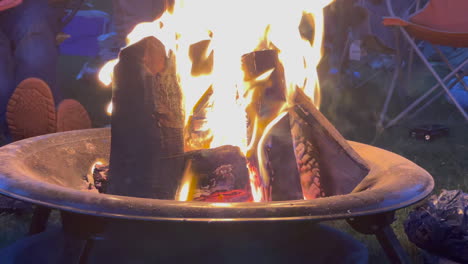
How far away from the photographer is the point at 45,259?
149cm

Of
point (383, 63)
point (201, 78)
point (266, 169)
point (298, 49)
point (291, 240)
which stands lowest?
point (383, 63)

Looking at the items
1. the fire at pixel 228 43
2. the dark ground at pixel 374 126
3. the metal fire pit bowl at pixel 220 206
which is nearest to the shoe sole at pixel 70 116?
the dark ground at pixel 374 126

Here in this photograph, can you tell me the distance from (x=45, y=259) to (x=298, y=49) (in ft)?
4.11

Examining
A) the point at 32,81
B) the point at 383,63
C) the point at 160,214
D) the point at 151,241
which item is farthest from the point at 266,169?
the point at 383,63

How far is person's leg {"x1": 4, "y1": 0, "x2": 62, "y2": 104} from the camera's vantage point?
12.2 ft

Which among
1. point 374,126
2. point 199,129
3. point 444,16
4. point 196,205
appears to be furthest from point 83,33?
point 196,205

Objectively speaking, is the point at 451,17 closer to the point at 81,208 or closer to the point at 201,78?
the point at 201,78

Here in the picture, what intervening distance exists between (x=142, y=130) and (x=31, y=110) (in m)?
1.20

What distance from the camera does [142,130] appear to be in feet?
4.47

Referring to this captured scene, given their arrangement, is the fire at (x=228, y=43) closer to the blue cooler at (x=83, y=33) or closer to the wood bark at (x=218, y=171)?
the wood bark at (x=218, y=171)

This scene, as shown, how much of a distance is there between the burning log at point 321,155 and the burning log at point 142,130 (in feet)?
1.64

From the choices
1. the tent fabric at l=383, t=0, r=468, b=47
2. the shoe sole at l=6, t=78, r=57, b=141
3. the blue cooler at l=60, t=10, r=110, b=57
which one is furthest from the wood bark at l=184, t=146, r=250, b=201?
the blue cooler at l=60, t=10, r=110, b=57

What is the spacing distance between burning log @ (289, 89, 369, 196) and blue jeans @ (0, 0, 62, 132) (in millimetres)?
2969

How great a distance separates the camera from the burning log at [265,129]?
4.57ft
